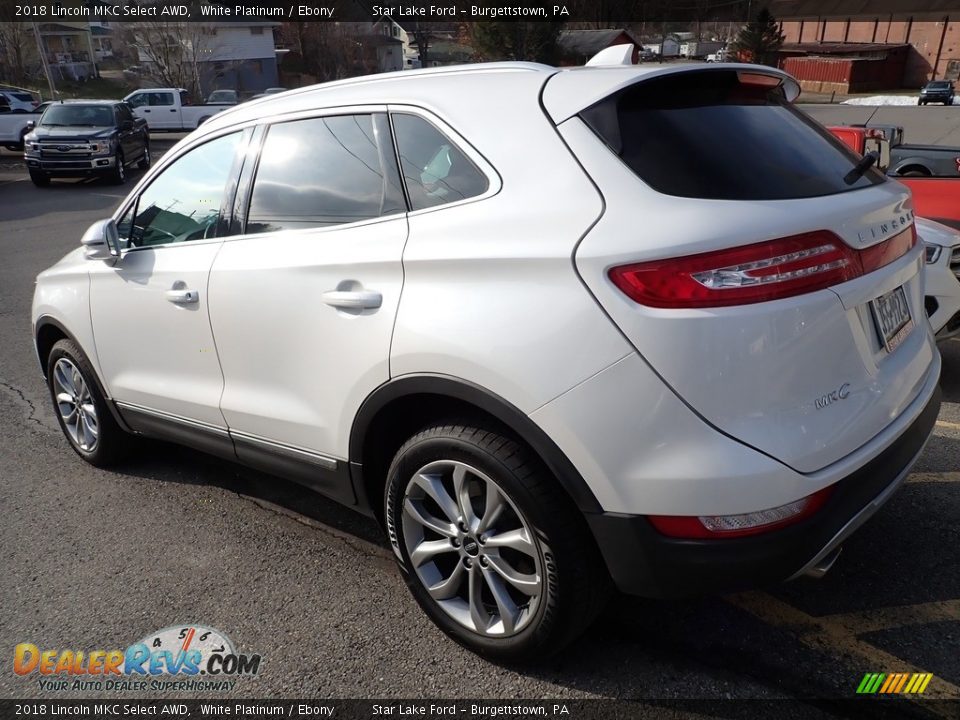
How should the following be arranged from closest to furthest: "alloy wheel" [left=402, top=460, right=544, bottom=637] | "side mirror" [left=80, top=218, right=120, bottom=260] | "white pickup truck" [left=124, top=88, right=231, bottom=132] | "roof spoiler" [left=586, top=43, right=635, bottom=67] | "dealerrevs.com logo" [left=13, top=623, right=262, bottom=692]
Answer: "alloy wheel" [left=402, top=460, right=544, bottom=637] < "dealerrevs.com logo" [left=13, top=623, right=262, bottom=692] < "roof spoiler" [left=586, top=43, right=635, bottom=67] < "side mirror" [left=80, top=218, right=120, bottom=260] < "white pickup truck" [left=124, top=88, right=231, bottom=132]

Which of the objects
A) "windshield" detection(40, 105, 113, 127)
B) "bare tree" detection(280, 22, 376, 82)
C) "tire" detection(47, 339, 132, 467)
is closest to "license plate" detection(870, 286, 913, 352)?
"tire" detection(47, 339, 132, 467)

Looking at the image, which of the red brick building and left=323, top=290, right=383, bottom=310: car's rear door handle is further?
the red brick building

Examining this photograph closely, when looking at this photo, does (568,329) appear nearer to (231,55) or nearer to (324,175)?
(324,175)

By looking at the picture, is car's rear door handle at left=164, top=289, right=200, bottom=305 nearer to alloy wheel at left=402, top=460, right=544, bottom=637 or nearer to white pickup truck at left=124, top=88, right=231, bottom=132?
alloy wheel at left=402, top=460, right=544, bottom=637

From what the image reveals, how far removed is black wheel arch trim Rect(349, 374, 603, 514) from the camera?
80.1 inches

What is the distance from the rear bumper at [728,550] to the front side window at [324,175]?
1.28 metres

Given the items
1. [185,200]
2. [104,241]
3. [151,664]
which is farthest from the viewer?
[104,241]

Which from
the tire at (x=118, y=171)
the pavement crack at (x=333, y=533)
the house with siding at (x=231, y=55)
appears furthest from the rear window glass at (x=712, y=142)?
the house with siding at (x=231, y=55)

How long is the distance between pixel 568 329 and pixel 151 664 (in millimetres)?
1903

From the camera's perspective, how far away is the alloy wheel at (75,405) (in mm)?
3969

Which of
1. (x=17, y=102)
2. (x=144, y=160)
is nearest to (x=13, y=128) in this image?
(x=17, y=102)

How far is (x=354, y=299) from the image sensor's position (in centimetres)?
244

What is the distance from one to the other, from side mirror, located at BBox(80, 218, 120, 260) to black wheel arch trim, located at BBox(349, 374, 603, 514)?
1743 millimetres

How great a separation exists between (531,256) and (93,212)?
1484 centimetres
